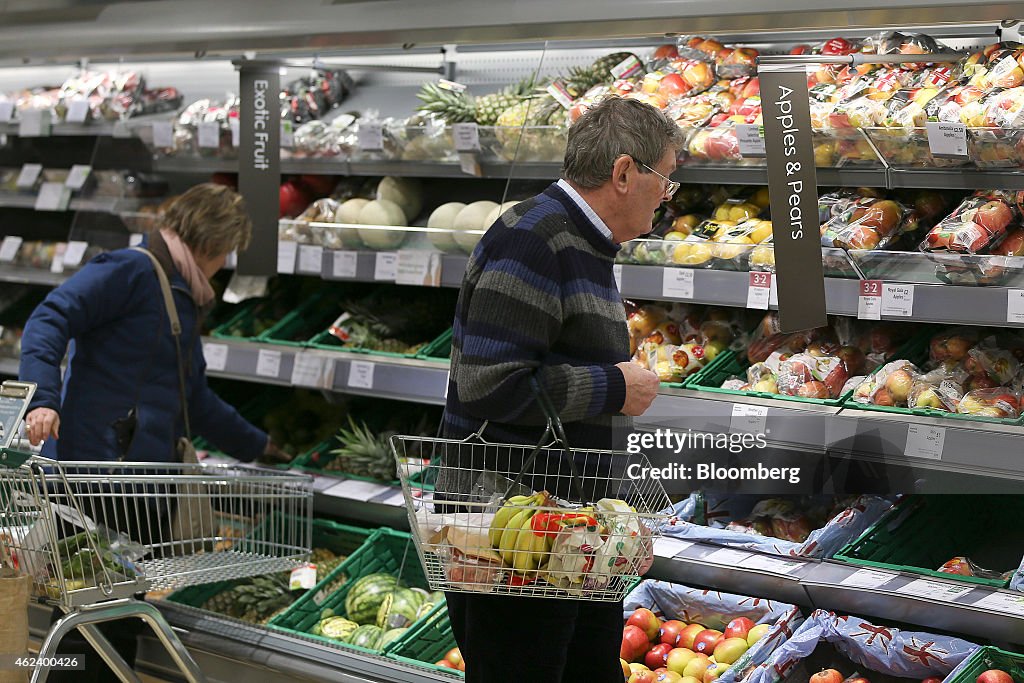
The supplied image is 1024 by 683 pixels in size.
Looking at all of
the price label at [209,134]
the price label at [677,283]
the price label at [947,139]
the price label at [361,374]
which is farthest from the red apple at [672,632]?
the price label at [209,134]

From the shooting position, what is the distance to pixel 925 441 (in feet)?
8.57

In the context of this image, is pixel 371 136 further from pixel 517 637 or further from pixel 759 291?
pixel 517 637

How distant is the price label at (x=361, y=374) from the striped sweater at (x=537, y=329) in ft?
4.86

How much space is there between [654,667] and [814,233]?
1.23 meters

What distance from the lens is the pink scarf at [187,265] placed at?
3338 millimetres

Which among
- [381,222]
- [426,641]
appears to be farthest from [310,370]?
[426,641]

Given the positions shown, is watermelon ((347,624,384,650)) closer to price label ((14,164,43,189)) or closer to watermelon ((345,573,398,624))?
watermelon ((345,573,398,624))

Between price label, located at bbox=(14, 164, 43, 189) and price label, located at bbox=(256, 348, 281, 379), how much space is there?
1.94 metres

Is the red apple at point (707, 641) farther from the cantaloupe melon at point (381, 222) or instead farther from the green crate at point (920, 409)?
the cantaloupe melon at point (381, 222)

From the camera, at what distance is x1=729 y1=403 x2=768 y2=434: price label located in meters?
2.80

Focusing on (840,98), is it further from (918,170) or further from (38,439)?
(38,439)

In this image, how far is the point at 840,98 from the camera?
9.46ft

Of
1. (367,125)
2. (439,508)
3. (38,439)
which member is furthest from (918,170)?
(38,439)

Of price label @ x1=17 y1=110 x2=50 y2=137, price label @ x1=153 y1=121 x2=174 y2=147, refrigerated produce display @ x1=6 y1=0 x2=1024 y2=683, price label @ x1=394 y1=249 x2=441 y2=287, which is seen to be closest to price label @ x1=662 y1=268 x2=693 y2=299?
refrigerated produce display @ x1=6 y1=0 x2=1024 y2=683
